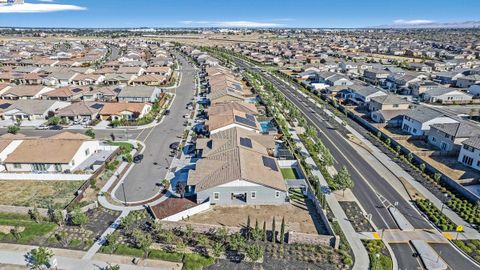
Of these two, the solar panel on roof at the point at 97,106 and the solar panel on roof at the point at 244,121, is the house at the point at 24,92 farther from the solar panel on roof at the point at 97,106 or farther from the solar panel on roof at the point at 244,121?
the solar panel on roof at the point at 244,121

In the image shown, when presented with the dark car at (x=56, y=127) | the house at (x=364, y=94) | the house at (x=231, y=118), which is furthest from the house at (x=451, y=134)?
the dark car at (x=56, y=127)

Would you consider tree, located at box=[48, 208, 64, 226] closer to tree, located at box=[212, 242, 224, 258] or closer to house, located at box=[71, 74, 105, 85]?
tree, located at box=[212, 242, 224, 258]

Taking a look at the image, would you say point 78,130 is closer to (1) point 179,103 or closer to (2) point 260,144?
(1) point 179,103

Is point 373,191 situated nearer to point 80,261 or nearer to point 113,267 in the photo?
point 113,267

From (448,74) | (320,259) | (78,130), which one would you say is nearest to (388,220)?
(320,259)

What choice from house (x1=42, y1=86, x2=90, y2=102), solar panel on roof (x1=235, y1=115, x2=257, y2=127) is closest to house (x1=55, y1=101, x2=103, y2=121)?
house (x1=42, y1=86, x2=90, y2=102)

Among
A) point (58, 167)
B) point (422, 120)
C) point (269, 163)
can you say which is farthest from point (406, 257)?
point (58, 167)
